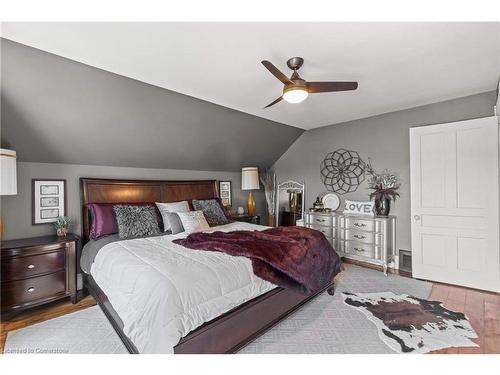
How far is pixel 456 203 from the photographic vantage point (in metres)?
3.11

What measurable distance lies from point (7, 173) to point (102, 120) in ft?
3.48

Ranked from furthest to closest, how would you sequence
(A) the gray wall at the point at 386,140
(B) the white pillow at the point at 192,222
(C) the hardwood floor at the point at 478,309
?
(A) the gray wall at the point at 386,140 → (B) the white pillow at the point at 192,222 → (C) the hardwood floor at the point at 478,309

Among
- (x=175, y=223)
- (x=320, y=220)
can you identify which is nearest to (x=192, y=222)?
(x=175, y=223)

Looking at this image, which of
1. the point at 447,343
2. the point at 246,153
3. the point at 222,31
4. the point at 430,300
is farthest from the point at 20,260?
the point at 430,300

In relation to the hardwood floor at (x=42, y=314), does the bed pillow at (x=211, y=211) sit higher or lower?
higher

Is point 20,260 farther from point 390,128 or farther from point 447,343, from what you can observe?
point 390,128

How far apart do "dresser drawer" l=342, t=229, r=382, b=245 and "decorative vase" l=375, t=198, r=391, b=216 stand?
0.39m

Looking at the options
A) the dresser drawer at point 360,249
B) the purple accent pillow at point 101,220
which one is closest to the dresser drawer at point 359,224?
the dresser drawer at point 360,249

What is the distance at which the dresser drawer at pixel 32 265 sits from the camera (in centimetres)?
229

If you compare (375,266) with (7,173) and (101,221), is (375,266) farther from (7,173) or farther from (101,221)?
(7,173)

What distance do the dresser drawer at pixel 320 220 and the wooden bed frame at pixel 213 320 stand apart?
1513mm

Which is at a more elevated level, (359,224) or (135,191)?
(135,191)

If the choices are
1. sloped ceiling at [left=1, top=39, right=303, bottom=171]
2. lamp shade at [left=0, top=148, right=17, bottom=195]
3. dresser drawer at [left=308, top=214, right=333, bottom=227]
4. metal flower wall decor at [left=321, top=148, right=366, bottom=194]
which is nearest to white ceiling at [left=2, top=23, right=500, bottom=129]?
sloped ceiling at [left=1, top=39, right=303, bottom=171]

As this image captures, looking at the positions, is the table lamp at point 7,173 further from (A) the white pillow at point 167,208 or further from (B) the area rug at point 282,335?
(A) the white pillow at point 167,208
